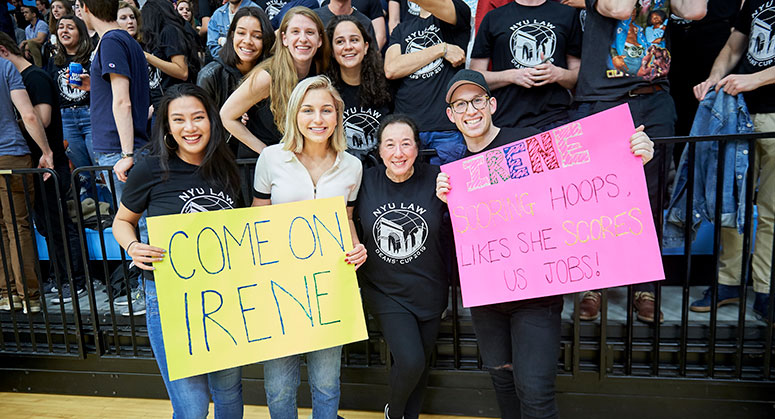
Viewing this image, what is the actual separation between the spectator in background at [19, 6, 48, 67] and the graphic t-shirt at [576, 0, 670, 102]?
216 inches

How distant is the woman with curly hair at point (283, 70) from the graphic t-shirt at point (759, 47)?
2.18 m

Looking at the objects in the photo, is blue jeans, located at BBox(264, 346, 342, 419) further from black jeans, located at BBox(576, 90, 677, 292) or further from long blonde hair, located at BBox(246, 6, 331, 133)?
black jeans, located at BBox(576, 90, 677, 292)

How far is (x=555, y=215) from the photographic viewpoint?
1773 mm

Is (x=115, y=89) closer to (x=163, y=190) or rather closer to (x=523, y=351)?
(x=163, y=190)

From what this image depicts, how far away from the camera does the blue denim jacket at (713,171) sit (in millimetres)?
2234

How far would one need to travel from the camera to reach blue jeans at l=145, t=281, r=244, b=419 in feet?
A: 5.88

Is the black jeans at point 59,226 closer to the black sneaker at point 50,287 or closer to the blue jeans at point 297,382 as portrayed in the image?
the black sneaker at point 50,287

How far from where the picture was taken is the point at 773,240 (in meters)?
2.20

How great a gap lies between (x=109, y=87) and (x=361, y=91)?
1.45m

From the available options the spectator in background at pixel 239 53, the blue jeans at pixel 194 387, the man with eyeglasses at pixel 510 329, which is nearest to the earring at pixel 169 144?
the blue jeans at pixel 194 387

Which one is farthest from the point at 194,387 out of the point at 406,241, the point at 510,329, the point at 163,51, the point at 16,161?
the point at 163,51

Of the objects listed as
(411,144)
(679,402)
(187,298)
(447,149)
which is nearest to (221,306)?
(187,298)

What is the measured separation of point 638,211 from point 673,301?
51.9 inches

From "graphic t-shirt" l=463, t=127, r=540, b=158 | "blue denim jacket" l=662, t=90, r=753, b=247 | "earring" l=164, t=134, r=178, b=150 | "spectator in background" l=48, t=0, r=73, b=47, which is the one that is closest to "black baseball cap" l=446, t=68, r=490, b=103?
"graphic t-shirt" l=463, t=127, r=540, b=158
